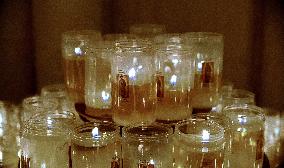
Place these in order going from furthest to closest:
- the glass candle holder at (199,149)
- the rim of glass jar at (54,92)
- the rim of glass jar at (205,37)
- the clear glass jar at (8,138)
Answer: the rim of glass jar at (54,92), the clear glass jar at (8,138), the rim of glass jar at (205,37), the glass candle holder at (199,149)

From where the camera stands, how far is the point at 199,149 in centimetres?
134

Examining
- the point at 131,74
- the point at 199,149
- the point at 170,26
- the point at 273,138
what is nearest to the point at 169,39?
the point at 131,74

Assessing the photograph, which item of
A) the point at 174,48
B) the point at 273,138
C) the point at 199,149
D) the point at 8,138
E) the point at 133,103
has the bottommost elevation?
the point at 273,138

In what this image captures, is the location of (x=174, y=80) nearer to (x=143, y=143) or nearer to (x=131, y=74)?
(x=131, y=74)

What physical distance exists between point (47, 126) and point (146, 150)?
0.32 meters

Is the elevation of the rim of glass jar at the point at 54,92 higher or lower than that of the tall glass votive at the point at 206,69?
lower

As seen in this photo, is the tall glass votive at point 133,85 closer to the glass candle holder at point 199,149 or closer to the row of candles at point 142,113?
the row of candles at point 142,113

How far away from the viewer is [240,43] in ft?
7.83

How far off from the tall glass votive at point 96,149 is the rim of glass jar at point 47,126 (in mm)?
59

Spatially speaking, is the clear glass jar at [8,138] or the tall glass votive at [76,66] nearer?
the tall glass votive at [76,66]

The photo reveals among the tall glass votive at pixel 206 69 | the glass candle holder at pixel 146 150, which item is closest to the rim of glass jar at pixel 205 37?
the tall glass votive at pixel 206 69

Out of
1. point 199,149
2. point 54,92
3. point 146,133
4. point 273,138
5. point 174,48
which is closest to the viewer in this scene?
point 199,149

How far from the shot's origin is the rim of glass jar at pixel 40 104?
172 centimetres

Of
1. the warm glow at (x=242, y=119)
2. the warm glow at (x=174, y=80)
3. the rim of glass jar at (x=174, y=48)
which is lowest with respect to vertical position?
the warm glow at (x=242, y=119)
